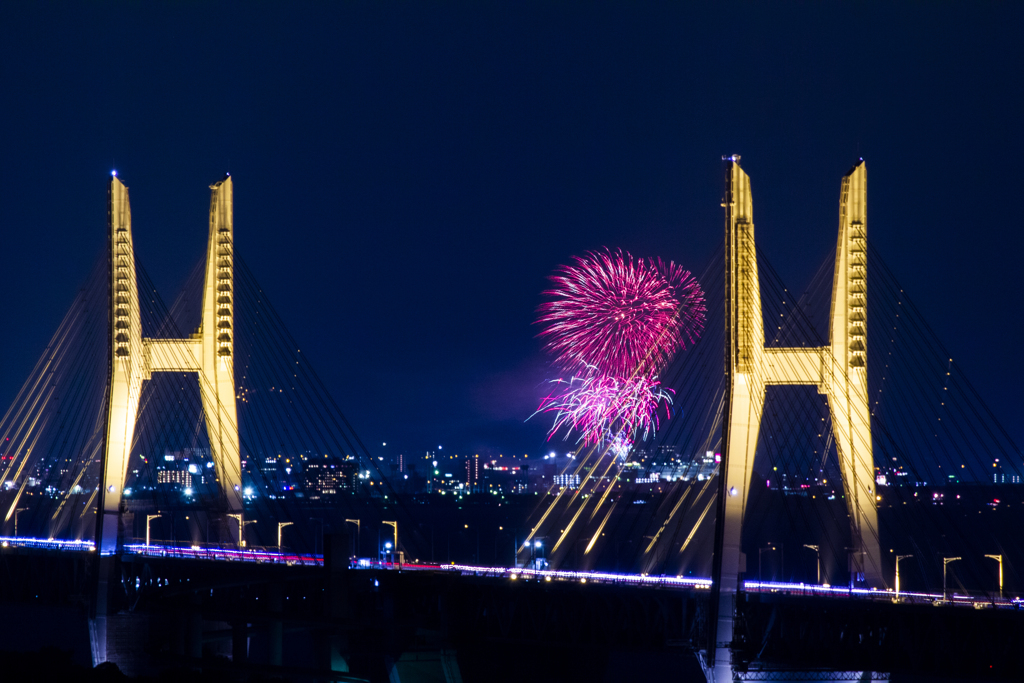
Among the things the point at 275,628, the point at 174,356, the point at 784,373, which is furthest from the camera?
the point at 174,356

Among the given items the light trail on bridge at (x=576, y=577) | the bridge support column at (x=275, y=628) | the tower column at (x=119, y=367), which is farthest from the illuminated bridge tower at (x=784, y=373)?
the tower column at (x=119, y=367)

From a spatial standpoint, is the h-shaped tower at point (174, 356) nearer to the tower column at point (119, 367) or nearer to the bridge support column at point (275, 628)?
the tower column at point (119, 367)

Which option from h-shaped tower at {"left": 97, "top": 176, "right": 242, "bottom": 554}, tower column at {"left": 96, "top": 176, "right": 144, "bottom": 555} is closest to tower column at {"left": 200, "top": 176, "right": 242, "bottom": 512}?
h-shaped tower at {"left": 97, "top": 176, "right": 242, "bottom": 554}

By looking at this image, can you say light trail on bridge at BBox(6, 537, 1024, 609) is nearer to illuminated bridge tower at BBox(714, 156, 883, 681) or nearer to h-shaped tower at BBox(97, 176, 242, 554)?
illuminated bridge tower at BBox(714, 156, 883, 681)

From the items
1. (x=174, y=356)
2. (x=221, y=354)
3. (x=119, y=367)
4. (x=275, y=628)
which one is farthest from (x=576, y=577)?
(x=119, y=367)

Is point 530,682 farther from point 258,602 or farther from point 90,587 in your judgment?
point 90,587

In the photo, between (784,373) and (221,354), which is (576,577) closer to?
(784,373)

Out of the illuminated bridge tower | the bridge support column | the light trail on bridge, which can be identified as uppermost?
the illuminated bridge tower
